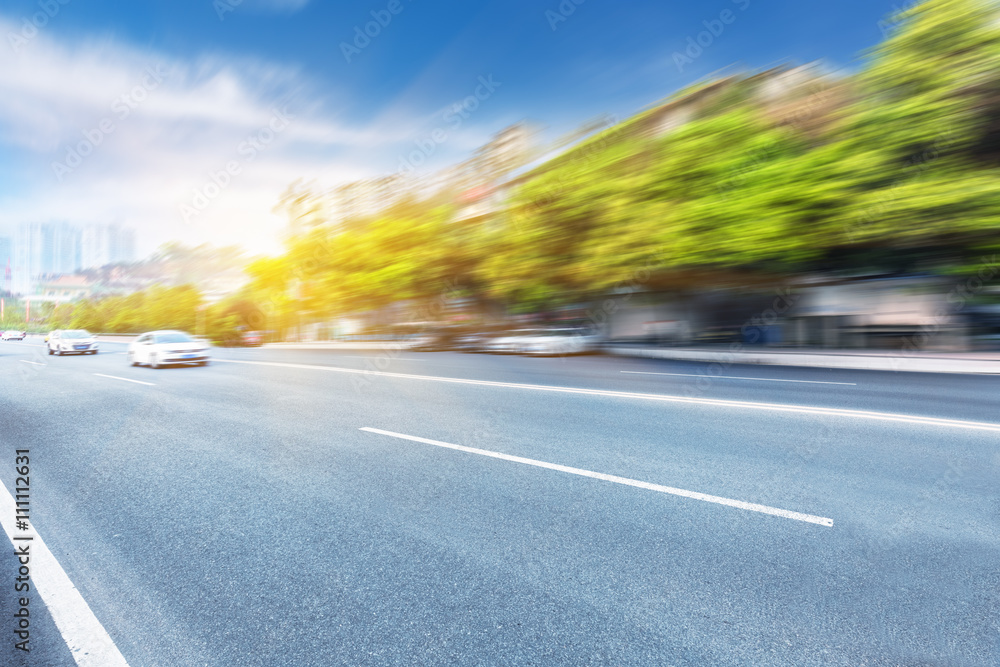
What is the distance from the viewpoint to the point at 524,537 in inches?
131

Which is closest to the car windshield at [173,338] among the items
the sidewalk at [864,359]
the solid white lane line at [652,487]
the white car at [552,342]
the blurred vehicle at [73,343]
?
the blurred vehicle at [73,343]

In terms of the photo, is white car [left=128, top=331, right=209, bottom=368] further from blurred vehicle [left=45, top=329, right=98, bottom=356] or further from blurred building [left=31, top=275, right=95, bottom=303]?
blurred building [left=31, top=275, right=95, bottom=303]

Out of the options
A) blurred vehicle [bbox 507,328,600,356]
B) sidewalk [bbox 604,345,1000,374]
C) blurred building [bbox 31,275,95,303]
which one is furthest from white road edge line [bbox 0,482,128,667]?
blurred building [bbox 31,275,95,303]

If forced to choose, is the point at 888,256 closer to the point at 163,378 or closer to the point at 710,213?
the point at 710,213

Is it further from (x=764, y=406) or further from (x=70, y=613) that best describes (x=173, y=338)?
(x=764, y=406)

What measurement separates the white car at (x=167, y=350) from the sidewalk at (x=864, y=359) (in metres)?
15.3

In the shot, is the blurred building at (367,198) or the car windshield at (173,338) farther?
the blurred building at (367,198)

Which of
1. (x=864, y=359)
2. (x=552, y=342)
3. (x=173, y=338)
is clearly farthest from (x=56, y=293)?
(x=864, y=359)

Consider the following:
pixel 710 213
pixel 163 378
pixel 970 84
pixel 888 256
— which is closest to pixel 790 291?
pixel 888 256

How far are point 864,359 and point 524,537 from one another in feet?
49.2

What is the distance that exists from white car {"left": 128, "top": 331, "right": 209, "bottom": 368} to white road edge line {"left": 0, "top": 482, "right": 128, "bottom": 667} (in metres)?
13.6

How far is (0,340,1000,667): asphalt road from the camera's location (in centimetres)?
235

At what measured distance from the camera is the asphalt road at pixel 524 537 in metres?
2.35

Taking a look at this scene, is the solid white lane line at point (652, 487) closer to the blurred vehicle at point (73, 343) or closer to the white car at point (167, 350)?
the white car at point (167, 350)
